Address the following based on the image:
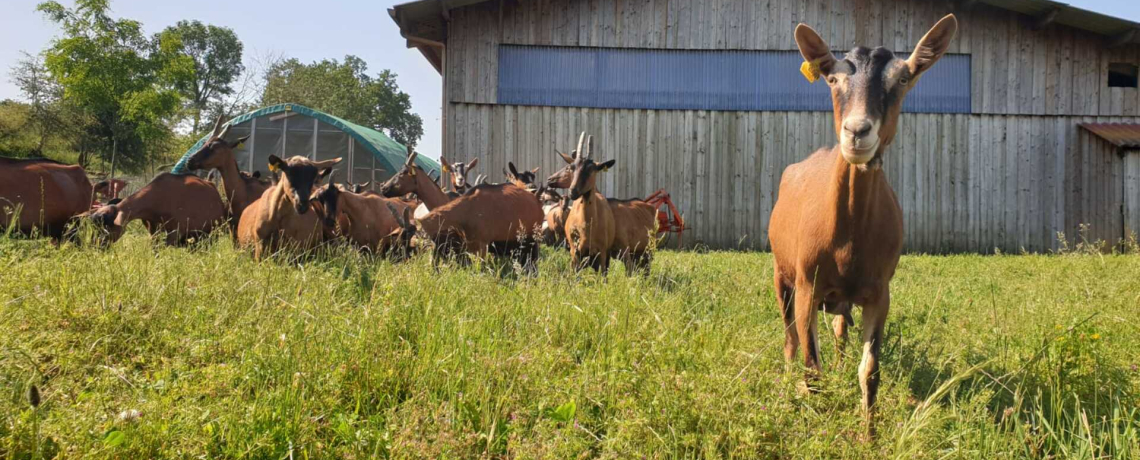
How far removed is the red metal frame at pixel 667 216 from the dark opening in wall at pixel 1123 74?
40.4 feet

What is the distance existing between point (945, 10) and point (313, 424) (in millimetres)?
19005

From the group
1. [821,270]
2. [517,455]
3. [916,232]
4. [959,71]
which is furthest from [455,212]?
[959,71]

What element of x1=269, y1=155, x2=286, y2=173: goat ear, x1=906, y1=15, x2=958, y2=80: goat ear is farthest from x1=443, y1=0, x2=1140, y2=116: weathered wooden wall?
x1=906, y1=15, x2=958, y2=80: goat ear

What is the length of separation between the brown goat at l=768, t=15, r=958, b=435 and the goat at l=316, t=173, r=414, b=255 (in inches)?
268

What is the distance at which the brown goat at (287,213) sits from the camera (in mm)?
8555

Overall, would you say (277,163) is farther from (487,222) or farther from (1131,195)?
(1131,195)

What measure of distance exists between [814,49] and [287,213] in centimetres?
685

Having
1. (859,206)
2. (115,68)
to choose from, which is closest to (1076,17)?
(859,206)

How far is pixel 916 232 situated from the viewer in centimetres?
1778

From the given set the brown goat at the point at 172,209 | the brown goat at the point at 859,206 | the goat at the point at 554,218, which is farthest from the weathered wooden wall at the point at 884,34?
the brown goat at the point at 859,206

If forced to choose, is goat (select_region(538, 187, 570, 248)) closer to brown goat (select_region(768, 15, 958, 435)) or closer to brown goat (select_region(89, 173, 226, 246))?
brown goat (select_region(89, 173, 226, 246))

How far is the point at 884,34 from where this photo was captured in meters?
17.7

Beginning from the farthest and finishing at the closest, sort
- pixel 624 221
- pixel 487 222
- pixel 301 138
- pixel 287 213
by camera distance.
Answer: pixel 301 138, pixel 624 221, pixel 487 222, pixel 287 213

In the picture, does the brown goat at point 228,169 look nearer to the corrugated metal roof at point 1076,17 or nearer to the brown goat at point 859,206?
the brown goat at point 859,206
